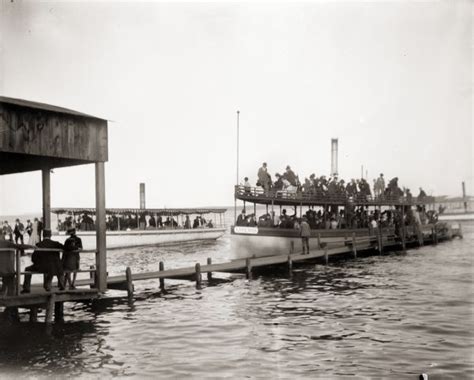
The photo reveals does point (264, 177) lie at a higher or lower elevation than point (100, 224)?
higher

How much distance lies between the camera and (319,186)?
3944 centimetres

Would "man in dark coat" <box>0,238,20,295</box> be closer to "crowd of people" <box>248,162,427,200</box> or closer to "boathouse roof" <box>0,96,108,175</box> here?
"boathouse roof" <box>0,96,108,175</box>

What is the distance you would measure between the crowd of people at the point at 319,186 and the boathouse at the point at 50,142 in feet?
63.8

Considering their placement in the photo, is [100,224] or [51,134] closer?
[51,134]

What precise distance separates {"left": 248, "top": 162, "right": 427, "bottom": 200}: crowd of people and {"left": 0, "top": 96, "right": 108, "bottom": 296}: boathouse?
1944 centimetres

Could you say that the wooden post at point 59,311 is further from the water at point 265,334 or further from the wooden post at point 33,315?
the wooden post at point 33,315

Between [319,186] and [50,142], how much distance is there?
2736 centimetres

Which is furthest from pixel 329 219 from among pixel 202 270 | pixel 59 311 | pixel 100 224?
pixel 100 224

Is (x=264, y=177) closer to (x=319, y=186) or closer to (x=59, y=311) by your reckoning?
(x=319, y=186)

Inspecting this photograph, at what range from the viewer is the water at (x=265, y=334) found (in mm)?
12047

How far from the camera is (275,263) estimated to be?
2805 cm

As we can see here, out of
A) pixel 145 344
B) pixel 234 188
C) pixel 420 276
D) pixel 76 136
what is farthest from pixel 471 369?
pixel 234 188

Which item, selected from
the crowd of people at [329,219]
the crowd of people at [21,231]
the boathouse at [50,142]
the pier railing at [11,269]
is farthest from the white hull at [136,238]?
the pier railing at [11,269]

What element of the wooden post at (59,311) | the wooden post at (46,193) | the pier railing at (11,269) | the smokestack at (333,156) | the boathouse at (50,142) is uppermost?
the smokestack at (333,156)
